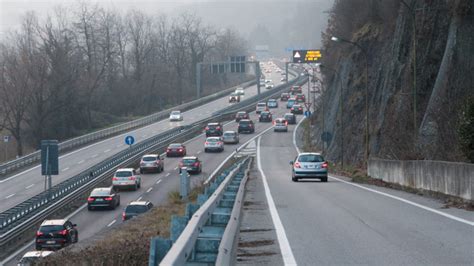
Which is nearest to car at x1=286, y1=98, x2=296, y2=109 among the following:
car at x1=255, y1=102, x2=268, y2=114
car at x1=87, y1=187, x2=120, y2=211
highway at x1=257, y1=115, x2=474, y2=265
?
car at x1=255, y1=102, x2=268, y2=114

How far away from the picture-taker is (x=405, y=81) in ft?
169

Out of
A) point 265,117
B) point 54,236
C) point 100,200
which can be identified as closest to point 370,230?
point 54,236

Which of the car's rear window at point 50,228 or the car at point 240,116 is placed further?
the car at point 240,116

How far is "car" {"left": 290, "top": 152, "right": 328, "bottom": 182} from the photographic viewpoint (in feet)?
124

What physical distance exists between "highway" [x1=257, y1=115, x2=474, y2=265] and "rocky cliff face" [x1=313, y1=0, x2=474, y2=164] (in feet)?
15.6

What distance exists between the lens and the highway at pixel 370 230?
40.2 feet

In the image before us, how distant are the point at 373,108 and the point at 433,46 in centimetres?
1481

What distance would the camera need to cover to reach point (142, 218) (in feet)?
87.5

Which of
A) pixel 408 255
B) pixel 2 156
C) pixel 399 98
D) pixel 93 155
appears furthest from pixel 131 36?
pixel 408 255

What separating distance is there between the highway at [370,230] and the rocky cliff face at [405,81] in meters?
4.75

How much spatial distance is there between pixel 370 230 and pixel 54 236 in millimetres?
17497

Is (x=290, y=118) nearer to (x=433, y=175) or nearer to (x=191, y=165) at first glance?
(x=191, y=165)

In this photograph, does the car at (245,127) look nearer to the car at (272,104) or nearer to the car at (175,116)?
the car at (175,116)

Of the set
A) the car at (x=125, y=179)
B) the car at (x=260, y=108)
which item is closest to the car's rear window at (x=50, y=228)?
the car at (x=125, y=179)
